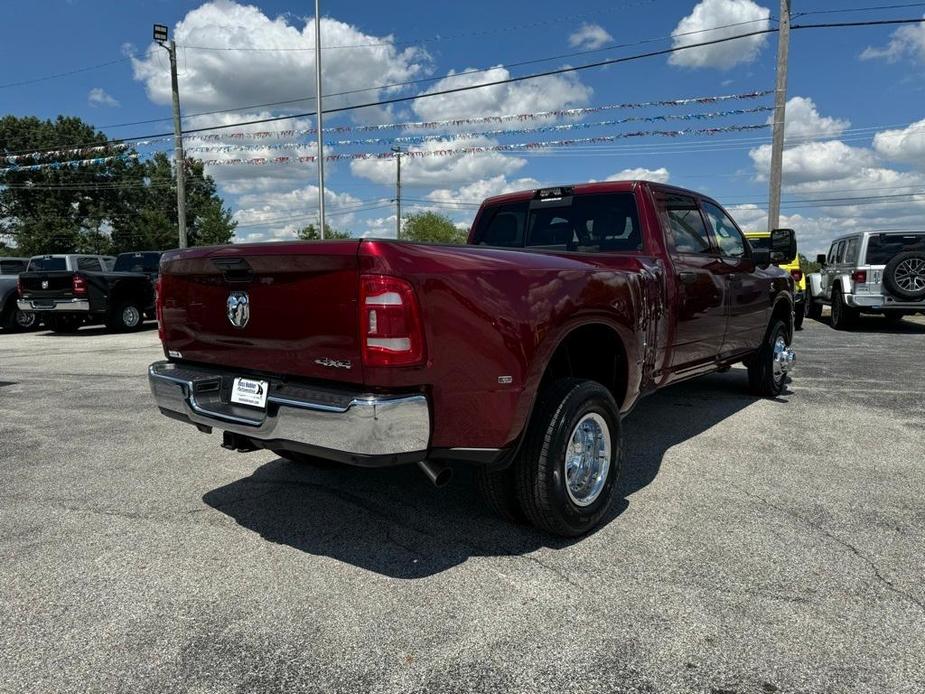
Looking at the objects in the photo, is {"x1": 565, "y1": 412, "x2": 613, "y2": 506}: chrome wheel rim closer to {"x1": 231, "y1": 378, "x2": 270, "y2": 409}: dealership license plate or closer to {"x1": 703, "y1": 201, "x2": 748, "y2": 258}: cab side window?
{"x1": 231, "y1": 378, "x2": 270, "y2": 409}: dealership license plate

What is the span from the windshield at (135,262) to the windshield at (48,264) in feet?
3.72

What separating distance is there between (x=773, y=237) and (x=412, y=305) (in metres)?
4.28

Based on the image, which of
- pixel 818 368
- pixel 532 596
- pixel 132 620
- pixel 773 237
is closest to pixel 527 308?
pixel 532 596

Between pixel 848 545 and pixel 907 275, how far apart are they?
424 inches

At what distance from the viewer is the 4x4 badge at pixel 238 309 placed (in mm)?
2846

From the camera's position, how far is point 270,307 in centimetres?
273

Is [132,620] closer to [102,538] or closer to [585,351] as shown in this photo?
[102,538]

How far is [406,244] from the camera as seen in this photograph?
248 centimetres

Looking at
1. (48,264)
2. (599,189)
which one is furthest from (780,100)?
(48,264)

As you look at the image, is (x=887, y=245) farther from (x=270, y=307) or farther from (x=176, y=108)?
(x=176, y=108)

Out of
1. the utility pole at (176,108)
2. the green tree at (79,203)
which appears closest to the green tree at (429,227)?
the green tree at (79,203)

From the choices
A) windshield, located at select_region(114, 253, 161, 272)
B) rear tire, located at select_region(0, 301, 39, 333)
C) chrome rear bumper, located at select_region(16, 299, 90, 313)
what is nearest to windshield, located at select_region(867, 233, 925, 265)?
chrome rear bumper, located at select_region(16, 299, 90, 313)

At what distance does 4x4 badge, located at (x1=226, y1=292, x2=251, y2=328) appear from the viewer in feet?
9.34

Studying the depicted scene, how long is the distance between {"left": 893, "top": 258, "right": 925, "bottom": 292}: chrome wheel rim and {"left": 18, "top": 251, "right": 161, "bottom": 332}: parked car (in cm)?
1534
